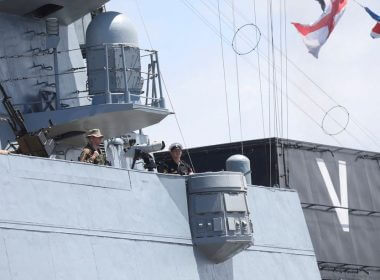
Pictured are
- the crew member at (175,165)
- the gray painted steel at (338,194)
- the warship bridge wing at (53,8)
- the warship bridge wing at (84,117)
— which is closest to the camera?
the crew member at (175,165)

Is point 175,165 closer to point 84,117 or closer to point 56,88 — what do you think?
point 84,117

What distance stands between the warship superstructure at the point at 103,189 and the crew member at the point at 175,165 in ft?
1.66

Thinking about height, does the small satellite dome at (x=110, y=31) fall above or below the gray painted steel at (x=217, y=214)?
above

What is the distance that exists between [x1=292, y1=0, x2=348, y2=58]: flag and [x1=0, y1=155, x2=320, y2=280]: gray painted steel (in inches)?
192

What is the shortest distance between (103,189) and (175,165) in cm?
158

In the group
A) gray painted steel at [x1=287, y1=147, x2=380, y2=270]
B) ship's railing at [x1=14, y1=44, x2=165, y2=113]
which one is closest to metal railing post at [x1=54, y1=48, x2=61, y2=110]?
ship's railing at [x1=14, y1=44, x2=165, y2=113]

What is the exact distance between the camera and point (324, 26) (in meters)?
17.1

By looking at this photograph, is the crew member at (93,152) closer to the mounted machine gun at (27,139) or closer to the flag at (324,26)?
the mounted machine gun at (27,139)

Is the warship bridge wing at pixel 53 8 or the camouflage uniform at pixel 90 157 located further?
the warship bridge wing at pixel 53 8

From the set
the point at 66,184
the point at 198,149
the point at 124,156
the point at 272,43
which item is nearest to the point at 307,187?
the point at 198,149

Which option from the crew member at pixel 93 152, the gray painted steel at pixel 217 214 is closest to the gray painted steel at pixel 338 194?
the gray painted steel at pixel 217 214

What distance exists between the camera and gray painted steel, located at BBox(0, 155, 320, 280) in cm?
989

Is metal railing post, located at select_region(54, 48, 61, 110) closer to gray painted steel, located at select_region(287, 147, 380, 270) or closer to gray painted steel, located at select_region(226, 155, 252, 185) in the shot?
gray painted steel, located at select_region(226, 155, 252, 185)

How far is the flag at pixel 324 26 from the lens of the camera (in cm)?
1703
